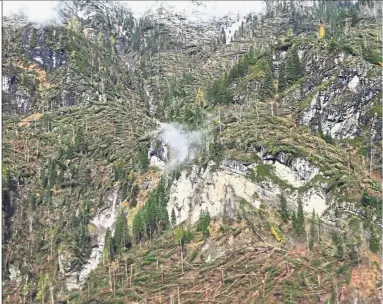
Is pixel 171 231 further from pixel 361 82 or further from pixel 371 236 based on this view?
pixel 361 82

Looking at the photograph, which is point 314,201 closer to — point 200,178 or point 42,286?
point 200,178

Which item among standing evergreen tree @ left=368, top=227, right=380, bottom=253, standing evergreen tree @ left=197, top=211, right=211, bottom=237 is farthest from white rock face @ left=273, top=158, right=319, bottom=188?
standing evergreen tree @ left=368, top=227, right=380, bottom=253

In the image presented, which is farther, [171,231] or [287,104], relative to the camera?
[287,104]

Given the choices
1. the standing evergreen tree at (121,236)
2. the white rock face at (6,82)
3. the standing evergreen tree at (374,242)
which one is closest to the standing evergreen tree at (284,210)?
the standing evergreen tree at (374,242)

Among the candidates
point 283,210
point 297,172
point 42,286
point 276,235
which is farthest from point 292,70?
point 42,286

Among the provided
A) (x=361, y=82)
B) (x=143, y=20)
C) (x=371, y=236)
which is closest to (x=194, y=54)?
(x=143, y=20)

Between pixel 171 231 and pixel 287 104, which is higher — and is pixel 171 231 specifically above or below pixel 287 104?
below
